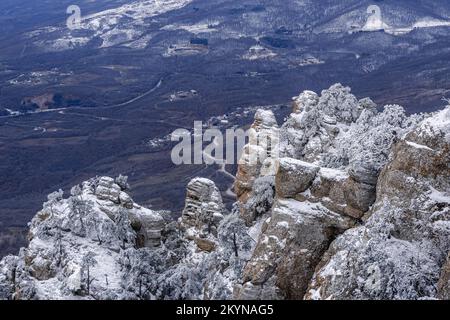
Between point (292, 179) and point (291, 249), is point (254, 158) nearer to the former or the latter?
point (292, 179)

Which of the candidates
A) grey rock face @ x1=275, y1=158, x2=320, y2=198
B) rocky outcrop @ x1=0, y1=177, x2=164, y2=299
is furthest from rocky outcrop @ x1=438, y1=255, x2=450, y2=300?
rocky outcrop @ x1=0, y1=177, x2=164, y2=299

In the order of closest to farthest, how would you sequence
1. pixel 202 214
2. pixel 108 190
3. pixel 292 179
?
1. pixel 292 179
2. pixel 108 190
3. pixel 202 214

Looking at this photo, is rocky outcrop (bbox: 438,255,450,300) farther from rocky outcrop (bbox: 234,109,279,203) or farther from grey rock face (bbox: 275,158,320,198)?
rocky outcrop (bbox: 234,109,279,203)

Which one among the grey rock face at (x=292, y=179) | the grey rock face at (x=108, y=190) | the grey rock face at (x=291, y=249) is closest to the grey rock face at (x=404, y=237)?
the grey rock face at (x=291, y=249)

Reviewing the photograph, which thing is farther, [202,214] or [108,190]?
[202,214]

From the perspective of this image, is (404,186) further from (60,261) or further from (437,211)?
(60,261)

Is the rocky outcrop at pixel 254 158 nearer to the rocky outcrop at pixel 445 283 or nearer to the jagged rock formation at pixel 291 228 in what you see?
the jagged rock formation at pixel 291 228

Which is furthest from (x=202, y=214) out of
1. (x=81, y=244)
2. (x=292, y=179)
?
(x=292, y=179)

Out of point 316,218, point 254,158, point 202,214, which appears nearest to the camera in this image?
point 316,218

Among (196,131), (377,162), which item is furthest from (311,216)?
(196,131)

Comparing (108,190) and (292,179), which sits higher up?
(292,179)
